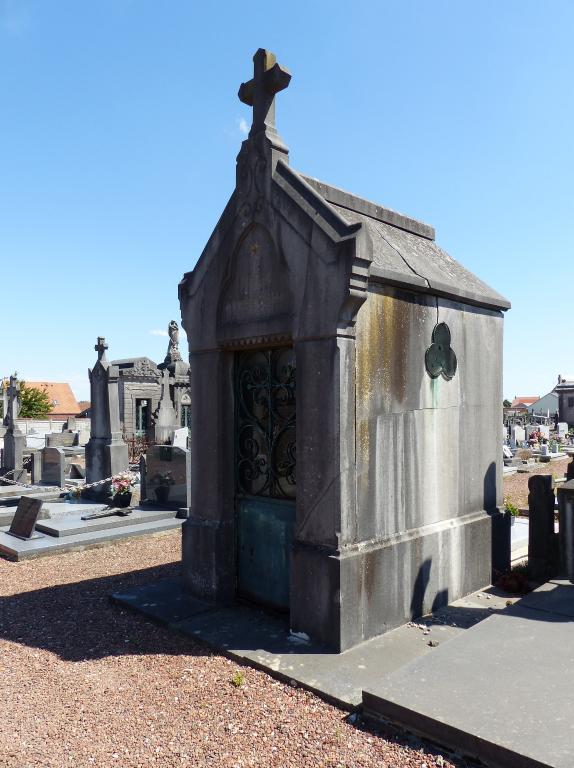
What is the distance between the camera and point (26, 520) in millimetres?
9281

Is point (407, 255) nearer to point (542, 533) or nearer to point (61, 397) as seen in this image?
point (542, 533)

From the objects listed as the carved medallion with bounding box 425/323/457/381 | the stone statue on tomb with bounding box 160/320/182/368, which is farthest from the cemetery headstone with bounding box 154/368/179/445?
the carved medallion with bounding box 425/323/457/381

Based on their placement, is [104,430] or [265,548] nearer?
[265,548]

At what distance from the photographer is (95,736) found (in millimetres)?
3533

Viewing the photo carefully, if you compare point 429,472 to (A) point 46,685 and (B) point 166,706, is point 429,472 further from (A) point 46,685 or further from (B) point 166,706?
(A) point 46,685

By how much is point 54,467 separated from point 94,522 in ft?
21.1

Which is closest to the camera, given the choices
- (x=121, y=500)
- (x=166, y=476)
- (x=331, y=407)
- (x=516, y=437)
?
(x=331, y=407)

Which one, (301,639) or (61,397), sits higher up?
(61,397)

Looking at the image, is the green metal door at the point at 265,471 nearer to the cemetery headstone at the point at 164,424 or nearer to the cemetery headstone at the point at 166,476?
the cemetery headstone at the point at 166,476

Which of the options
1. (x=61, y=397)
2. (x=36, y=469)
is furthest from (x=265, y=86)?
(x=61, y=397)

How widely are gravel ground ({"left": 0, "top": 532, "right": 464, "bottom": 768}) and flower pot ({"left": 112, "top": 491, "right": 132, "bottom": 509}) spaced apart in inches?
201

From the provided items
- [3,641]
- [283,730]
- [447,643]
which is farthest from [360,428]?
[3,641]

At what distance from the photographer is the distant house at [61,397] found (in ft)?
227

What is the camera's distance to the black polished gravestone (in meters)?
9.13
